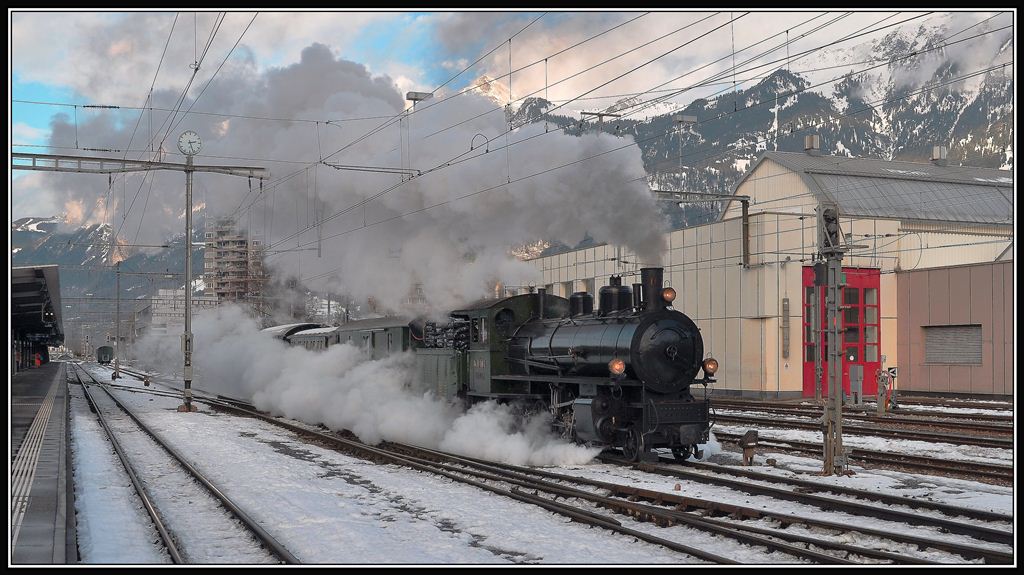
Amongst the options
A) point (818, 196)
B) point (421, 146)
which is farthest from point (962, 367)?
point (421, 146)

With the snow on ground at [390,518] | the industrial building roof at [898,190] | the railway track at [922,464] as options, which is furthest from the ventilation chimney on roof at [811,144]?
the snow on ground at [390,518]

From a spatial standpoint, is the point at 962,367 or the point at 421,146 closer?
the point at 421,146

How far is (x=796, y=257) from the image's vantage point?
33.2 meters

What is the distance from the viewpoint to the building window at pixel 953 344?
31656 mm

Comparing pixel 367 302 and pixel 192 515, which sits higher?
pixel 367 302

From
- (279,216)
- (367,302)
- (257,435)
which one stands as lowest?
(257,435)

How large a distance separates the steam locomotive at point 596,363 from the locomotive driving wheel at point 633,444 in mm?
17

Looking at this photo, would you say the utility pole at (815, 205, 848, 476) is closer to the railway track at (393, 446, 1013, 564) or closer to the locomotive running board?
the railway track at (393, 446, 1013, 564)

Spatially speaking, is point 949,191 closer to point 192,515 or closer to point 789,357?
point 789,357

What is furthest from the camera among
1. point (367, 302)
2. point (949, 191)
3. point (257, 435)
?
point (949, 191)

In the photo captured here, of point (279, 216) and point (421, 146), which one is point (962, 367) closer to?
point (421, 146)

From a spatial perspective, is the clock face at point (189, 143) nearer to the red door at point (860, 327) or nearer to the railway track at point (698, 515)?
the railway track at point (698, 515)

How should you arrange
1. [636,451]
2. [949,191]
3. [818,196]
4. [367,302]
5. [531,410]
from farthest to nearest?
1. [949,191]
2. [818,196]
3. [367,302]
4. [531,410]
5. [636,451]

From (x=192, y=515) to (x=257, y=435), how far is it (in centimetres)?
1074
